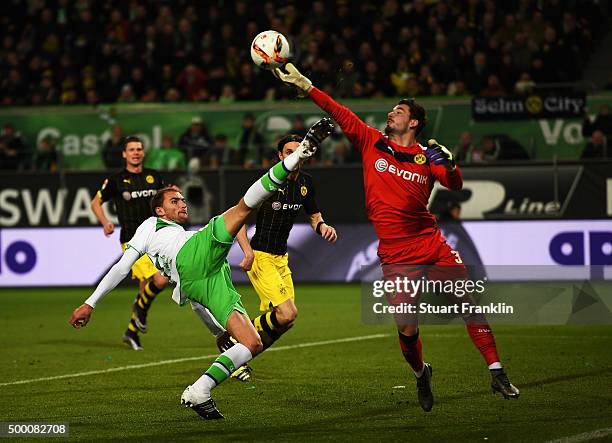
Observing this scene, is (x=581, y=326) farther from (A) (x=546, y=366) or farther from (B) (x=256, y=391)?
(B) (x=256, y=391)

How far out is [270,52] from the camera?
Answer: 29.3 feet

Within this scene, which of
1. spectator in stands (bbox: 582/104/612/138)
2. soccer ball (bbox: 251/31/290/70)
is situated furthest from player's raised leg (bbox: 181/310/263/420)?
spectator in stands (bbox: 582/104/612/138)

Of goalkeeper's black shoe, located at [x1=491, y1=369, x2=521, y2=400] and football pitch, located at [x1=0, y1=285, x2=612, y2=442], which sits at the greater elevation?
goalkeeper's black shoe, located at [x1=491, y1=369, x2=521, y2=400]

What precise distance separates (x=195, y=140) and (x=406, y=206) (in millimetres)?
13796

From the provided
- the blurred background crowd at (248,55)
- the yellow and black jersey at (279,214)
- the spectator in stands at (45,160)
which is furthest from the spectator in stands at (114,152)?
the yellow and black jersey at (279,214)

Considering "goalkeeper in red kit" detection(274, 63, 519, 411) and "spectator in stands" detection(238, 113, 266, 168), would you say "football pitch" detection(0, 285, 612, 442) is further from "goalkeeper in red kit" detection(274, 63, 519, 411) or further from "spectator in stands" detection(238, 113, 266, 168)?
"spectator in stands" detection(238, 113, 266, 168)

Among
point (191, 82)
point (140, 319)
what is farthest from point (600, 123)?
point (140, 319)

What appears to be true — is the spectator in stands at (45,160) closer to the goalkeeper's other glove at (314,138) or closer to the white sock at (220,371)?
the white sock at (220,371)

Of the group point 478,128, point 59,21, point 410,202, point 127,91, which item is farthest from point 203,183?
point 410,202

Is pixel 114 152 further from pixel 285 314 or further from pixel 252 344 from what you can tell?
pixel 252 344

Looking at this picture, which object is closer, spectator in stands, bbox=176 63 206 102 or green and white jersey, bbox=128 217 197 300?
green and white jersey, bbox=128 217 197 300

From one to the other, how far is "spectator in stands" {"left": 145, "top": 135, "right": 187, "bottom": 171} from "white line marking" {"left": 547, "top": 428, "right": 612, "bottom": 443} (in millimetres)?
15068

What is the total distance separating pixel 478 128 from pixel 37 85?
9.91m

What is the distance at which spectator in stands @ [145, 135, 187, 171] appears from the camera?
21969 millimetres
